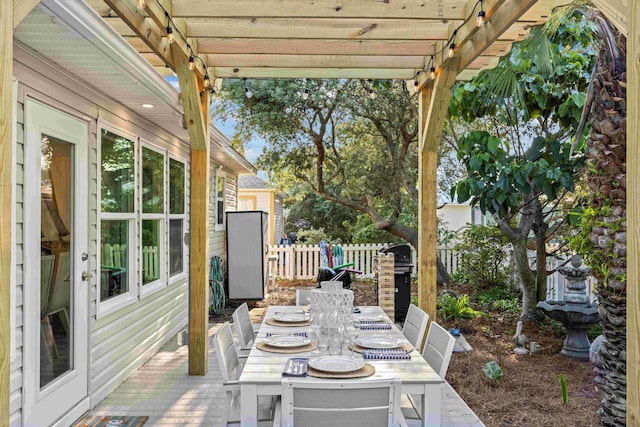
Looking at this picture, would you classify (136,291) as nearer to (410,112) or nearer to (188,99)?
(188,99)

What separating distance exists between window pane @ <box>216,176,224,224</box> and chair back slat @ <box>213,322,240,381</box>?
6147 mm

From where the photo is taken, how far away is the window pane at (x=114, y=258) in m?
4.17

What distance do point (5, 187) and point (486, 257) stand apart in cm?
902

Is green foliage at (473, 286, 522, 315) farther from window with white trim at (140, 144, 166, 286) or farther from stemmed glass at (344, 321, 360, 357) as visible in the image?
stemmed glass at (344, 321, 360, 357)

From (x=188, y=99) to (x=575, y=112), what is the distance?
4314mm

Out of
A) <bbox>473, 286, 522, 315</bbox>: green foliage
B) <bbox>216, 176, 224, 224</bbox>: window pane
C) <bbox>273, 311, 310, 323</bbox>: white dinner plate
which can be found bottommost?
<bbox>473, 286, 522, 315</bbox>: green foliage

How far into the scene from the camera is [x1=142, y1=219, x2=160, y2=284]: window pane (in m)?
5.24

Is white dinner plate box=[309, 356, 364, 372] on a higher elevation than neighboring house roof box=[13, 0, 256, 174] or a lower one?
lower

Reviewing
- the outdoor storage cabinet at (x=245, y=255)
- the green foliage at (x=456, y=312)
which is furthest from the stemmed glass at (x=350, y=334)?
the outdoor storage cabinet at (x=245, y=255)

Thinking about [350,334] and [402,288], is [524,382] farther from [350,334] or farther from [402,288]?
[350,334]

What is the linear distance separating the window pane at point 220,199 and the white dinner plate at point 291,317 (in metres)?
5.42

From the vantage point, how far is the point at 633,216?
4.15 ft

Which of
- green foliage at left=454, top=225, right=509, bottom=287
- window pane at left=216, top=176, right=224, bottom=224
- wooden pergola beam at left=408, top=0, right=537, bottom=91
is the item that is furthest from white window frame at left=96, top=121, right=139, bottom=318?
green foliage at left=454, top=225, right=509, bottom=287

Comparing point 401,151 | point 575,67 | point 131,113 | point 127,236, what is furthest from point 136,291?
point 401,151
